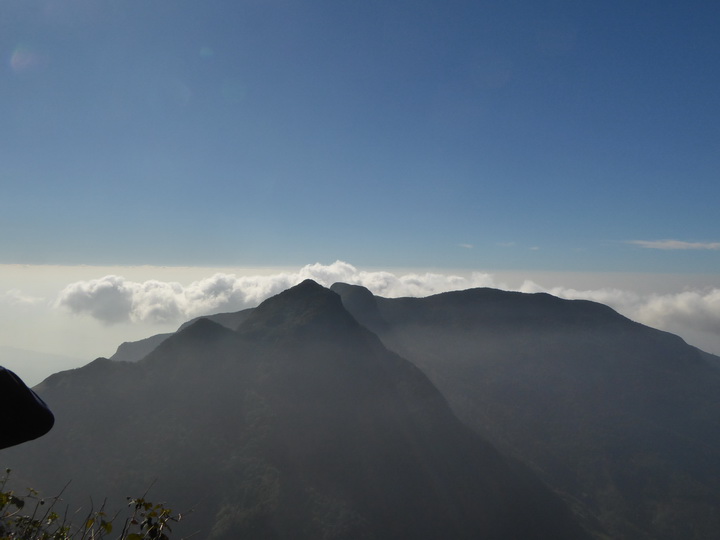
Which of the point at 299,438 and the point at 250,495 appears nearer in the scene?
the point at 250,495

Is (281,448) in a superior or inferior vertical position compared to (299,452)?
superior

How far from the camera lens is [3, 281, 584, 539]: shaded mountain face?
11944 centimetres

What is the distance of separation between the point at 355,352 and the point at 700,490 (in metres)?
179

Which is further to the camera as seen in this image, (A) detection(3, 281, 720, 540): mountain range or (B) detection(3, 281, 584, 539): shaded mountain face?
(A) detection(3, 281, 720, 540): mountain range

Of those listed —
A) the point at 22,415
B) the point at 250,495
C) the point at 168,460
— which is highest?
the point at 22,415

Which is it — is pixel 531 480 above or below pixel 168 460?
below

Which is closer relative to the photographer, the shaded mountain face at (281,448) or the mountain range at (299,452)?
the shaded mountain face at (281,448)

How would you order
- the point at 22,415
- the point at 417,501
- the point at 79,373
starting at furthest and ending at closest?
1. the point at 79,373
2. the point at 417,501
3. the point at 22,415

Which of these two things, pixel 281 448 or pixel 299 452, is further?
pixel 299 452

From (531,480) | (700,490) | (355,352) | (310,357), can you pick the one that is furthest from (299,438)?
(700,490)

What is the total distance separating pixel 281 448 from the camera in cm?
14025

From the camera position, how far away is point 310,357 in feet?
603

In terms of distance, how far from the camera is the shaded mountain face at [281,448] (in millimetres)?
119438

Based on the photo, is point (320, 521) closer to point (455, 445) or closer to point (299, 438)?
point (299, 438)
